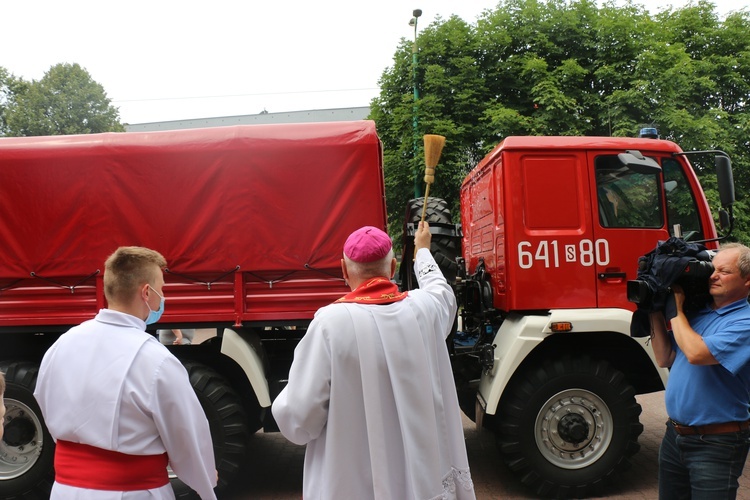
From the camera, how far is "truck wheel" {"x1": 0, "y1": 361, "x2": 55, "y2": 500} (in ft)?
14.9

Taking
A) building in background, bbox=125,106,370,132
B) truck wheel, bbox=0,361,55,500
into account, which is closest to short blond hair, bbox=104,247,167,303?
truck wheel, bbox=0,361,55,500

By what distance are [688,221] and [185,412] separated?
434cm

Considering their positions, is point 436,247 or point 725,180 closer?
point 725,180

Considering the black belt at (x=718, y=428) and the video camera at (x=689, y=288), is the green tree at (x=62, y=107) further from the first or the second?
the black belt at (x=718, y=428)

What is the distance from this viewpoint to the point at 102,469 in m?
2.15

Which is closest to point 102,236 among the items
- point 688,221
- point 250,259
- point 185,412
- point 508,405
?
point 250,259

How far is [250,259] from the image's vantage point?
4469 mm

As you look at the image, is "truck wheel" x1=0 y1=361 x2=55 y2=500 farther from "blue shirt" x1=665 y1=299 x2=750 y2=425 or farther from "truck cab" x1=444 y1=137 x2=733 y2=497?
"blue shirt" x1=665 y1=299 x2=750 y2=425

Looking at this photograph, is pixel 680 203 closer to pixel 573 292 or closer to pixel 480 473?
pixel 573 292

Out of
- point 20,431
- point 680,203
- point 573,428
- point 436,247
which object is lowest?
point 573,428

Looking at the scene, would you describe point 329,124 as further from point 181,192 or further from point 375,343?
point 375,343

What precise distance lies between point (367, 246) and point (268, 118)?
42091mm

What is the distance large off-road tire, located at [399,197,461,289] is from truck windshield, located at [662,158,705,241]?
1785 mm

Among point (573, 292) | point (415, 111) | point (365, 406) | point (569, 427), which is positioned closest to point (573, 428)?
point (569, 427)
